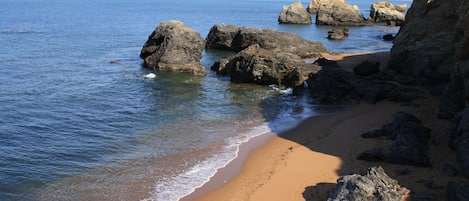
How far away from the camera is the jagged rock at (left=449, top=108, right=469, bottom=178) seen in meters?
16.8

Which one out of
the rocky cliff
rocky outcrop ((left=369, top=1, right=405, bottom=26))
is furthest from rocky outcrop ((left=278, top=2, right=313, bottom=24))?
the rocky cliff

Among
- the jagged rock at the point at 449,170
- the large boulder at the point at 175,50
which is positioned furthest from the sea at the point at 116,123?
the jagged rock at the point at 449,170

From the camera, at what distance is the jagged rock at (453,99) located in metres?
23.3

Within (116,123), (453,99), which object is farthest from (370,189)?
(116,123)

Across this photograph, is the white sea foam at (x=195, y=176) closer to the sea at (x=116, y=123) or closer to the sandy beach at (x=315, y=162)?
the sea at (x=116, y=123)

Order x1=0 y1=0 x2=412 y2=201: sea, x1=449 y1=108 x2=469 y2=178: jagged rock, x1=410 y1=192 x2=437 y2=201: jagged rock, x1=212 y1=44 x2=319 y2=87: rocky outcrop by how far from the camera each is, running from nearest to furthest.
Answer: x1=410 y1=192 x2=437 y2=201: jagged rock → x1=449 y1=108 x2=469 y2=178: jagged rock → x1=0 y1=0 x2=412 y2=201: sea → x1=212 y1=44 x2=319 y2=87: rocky outcrop

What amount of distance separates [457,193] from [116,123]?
17.9 m

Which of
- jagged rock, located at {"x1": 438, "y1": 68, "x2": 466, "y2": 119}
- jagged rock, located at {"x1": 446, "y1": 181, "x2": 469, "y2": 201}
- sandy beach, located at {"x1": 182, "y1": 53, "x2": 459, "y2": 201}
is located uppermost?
jagged rock, located at {"x1": 438, "y1": 68, "x2": 466, "y2": 119}

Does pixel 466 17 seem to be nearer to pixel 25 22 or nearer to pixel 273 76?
pixel 273 76

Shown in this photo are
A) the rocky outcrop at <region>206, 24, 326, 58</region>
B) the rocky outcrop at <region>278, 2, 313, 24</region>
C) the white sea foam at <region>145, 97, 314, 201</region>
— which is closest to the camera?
the white sea foam at <region>145, 97, 314, 201</region>

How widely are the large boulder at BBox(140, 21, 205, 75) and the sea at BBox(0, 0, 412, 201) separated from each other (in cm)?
116

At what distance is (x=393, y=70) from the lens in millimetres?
38375

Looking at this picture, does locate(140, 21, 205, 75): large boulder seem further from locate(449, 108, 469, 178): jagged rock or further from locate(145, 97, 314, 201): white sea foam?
locate(449, 108, 469, 178): jagged rock

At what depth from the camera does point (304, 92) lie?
35156 mm
